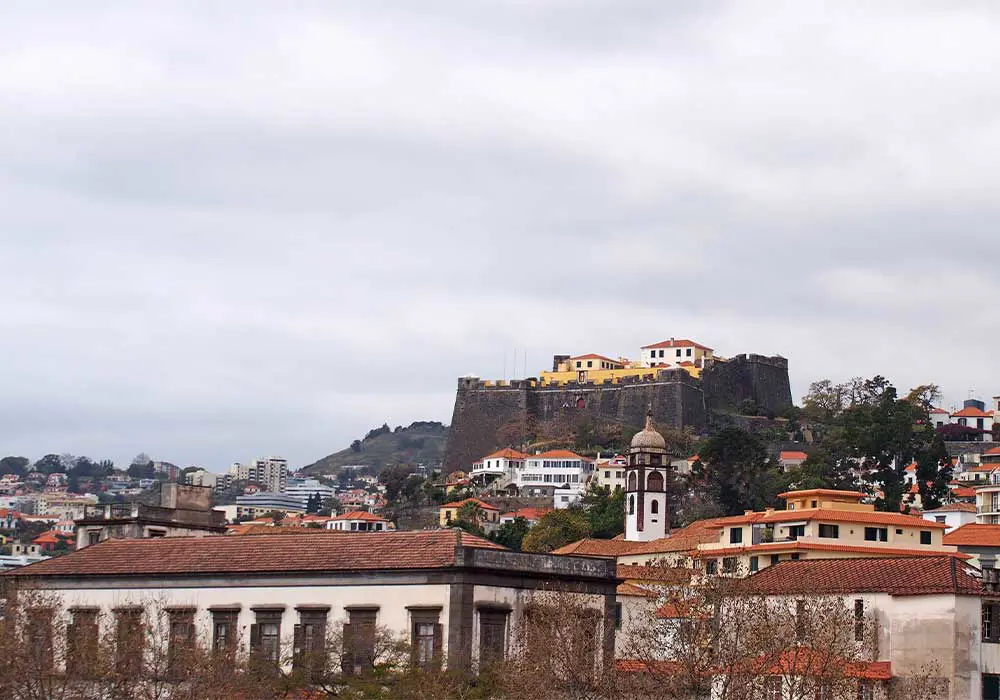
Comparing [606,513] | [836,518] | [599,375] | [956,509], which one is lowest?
[606,513]

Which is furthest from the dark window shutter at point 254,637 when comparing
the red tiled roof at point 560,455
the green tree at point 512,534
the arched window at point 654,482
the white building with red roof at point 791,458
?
the red tiled roof at point 560,455

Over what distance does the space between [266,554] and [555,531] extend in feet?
248

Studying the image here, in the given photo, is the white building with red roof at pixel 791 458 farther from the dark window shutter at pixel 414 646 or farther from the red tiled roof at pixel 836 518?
the dark window shutter at pixel 414 646

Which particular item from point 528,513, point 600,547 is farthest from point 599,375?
point 600,547

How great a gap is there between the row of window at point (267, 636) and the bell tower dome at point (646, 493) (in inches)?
2573

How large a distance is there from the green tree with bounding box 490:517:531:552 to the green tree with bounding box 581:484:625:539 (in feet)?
15.2

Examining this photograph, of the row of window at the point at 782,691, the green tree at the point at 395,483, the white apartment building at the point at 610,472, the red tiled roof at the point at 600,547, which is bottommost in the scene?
the row of window at the point at 782,691

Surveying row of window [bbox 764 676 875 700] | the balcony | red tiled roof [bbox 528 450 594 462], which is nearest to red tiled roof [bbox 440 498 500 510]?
red tiled roof [bbox 528 450 594 462]

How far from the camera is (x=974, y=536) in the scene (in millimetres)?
112125

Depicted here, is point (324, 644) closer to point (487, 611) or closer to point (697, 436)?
point (487, 611)

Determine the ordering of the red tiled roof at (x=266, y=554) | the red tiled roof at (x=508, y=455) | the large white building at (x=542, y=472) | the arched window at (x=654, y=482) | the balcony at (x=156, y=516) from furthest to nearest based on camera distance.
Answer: the red tiled roof at (x=508, y=455) → the large white building at (x=542, y=472) → the arched window at (x=654, y=482) → the balcony at (x=156, y=516) → the red tiled roof at (x=266, y=554)

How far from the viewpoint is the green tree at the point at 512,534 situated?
465ft

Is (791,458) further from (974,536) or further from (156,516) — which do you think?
(156,516)

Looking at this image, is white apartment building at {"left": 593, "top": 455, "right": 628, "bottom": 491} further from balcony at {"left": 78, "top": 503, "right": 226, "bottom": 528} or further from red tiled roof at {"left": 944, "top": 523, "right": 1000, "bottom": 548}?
balcony at {"left": 78, "top": 503, "right": 226, "bottom": 528}
